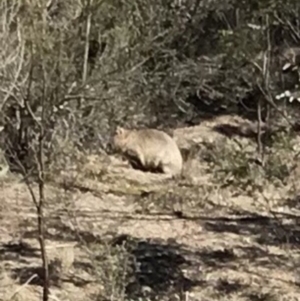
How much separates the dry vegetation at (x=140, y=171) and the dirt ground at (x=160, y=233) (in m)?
0.02

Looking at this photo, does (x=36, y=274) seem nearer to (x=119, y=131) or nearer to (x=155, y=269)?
(x=155, y=269)

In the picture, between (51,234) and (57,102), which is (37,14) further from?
(51,234)

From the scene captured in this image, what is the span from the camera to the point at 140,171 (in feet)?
39.4

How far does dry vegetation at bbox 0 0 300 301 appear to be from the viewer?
25.0 ft

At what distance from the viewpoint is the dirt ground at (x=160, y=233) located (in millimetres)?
7723

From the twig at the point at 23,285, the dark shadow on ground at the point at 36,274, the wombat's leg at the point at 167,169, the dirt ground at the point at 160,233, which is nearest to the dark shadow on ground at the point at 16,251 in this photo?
the dirt ground at the point at 160,233

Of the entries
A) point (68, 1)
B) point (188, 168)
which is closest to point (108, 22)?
point (68, 1)

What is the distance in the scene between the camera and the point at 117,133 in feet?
39.2

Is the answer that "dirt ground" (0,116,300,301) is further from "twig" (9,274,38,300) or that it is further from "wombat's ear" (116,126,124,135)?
"wombat's ear" (116,126,124,135)

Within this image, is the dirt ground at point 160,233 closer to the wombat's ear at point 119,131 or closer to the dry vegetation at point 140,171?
the dry vegetation at point 140,171

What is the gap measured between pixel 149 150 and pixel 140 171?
0.28 meters

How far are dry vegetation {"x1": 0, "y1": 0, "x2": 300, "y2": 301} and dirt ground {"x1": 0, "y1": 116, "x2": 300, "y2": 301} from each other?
2cm

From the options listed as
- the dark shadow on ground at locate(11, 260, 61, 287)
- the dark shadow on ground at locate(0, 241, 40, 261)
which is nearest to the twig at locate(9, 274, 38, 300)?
the dark shadow on ground at locate(11, 260, 61, 287)

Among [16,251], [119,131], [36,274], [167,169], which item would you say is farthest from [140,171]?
[36,274]
